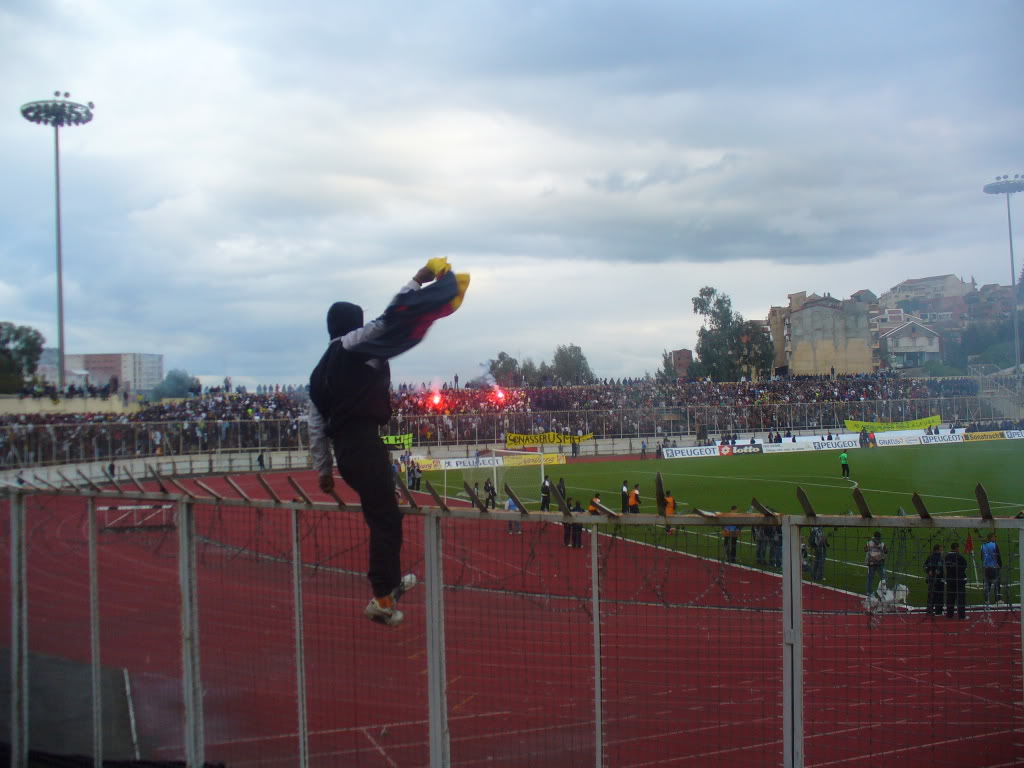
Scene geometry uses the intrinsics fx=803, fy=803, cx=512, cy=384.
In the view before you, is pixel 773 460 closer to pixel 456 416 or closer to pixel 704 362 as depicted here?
pixel 456 416

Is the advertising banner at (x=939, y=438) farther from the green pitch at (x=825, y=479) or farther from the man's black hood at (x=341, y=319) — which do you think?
the man's black hood at (x=341, y=319)

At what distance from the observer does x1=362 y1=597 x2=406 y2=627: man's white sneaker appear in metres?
4.06

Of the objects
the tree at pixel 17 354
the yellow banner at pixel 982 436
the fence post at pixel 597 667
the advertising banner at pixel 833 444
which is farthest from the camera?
the yellow banner at pixel 982 436

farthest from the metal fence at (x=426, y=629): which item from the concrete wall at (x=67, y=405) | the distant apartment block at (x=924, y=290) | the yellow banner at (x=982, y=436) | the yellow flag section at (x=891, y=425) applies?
the distant apartment block at (x=924, y=290)

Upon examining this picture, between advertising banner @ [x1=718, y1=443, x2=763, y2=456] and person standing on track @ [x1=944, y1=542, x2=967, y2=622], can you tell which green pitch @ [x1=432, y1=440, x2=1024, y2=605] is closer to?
advertising banner @ [x1=718, y1=443, x2=763, y2=456]

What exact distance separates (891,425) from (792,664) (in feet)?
170

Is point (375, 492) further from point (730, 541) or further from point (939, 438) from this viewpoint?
point (939, 438)

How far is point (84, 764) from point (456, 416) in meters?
37.1

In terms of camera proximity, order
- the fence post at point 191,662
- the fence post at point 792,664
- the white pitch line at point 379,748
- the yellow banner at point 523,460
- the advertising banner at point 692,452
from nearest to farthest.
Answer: the fence post at point 792,664, the white pitch line at point 379,748, the fence post at point 191,662, the yellow banner at point 523,460, the advertising banner at point 692,452

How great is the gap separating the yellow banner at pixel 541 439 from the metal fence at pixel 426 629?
34.9m

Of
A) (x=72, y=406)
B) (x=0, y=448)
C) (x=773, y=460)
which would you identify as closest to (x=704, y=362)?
(x=773, y=460)

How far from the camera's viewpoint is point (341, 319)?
13.3ft

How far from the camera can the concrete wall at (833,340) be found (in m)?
75.2

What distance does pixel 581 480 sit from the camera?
35.6m
